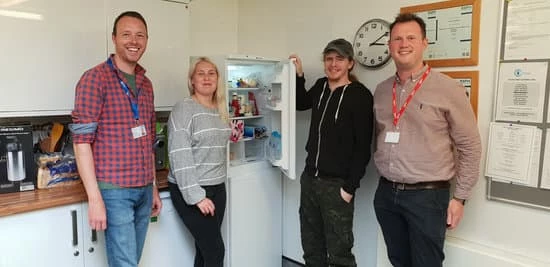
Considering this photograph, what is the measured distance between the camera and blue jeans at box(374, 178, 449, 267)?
1.86 m

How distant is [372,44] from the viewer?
247cm

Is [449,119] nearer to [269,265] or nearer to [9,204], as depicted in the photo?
[269,265]

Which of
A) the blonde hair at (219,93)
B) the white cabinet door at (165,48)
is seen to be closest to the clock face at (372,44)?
the blonde hair at (219,93)

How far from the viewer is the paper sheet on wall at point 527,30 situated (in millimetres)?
1820

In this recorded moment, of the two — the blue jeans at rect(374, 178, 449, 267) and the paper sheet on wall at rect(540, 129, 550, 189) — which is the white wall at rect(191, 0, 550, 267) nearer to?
the paper sheet on wall at rect(540, 129, 550, 189)

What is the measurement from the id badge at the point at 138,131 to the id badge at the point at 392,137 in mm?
1210

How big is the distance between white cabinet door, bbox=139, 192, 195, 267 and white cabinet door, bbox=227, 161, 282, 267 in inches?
12.3

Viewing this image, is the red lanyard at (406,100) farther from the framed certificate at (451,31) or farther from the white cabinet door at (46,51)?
the white cabinet door at (46,51)

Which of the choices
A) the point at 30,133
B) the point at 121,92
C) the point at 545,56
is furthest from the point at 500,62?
the point at 30,133

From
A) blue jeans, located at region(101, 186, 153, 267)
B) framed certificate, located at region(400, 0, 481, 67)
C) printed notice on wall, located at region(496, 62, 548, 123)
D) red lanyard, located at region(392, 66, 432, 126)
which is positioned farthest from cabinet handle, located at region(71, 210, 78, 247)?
printed notice on wall, located at region(496, 62, 548, 123)

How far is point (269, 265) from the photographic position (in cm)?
301

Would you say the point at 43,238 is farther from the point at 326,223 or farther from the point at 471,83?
the point at 471,83

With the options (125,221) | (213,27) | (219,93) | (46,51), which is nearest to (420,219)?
(219,93)

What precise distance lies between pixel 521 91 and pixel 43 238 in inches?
95.2
